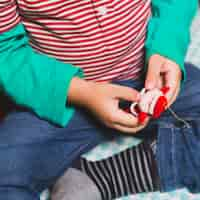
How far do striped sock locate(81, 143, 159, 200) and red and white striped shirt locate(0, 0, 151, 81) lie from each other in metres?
0.14

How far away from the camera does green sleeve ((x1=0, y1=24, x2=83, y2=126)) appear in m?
0.77

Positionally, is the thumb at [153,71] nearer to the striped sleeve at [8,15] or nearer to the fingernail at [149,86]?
the fingernail at [149,86]

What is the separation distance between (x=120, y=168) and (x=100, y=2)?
0.28m

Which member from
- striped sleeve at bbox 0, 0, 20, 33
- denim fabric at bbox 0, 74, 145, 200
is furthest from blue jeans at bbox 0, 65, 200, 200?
striped sleeve at bbox 0, 0, 20, 33

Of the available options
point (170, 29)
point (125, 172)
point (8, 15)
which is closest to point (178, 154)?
point (125, 172)

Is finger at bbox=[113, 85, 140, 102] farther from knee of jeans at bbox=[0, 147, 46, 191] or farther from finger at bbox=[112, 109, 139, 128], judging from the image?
knee of jeans at bbox=[0, 147, 46, 191]

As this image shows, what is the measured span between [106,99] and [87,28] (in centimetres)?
12

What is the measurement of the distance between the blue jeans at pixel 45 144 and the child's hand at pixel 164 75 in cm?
7

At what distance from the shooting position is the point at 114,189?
81cm

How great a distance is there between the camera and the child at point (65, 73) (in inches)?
29.9

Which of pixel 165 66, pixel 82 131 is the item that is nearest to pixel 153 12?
pixel 165 66

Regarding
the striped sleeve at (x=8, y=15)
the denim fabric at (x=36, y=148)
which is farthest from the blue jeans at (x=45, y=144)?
the striped sleeve at (x=8, y=15)

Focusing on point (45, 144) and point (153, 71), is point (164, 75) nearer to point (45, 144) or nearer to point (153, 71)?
point (153, 71)

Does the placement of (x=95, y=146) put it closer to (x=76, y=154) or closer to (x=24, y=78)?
(x=76, y=154)
